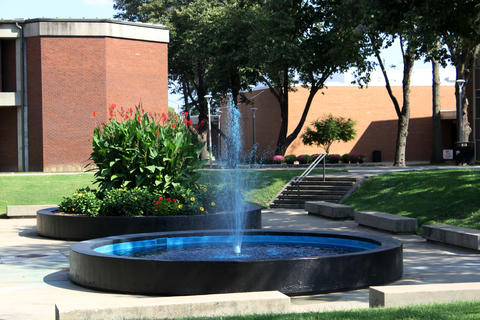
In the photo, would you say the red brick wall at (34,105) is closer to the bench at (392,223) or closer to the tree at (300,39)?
the tree at (300,39)

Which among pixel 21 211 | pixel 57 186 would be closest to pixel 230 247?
pixel 21 211

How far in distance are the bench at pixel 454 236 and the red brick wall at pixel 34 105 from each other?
27776 millimetres

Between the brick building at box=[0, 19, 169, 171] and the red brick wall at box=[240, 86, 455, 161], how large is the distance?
15.4 m

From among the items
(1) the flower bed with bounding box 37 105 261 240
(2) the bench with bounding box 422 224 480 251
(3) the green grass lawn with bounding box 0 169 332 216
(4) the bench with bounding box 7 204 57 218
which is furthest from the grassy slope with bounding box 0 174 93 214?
(2) the bench with bounding box 422 224 480 251

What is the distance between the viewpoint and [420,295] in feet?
23.1

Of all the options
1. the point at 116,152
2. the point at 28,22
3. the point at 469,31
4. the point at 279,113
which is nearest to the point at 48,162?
the point at 28,22

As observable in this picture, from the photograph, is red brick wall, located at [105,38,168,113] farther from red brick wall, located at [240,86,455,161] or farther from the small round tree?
red brick wall, located at [240,86,455,161]

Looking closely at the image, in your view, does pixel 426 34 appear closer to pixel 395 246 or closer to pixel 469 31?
pixel 469 31

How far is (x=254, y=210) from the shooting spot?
1525 centimetres

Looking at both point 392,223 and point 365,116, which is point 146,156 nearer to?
point 392,223

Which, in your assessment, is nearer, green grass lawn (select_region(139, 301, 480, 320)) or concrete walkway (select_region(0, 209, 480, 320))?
green grass lawn (select_region(139, 301, 480, 320))

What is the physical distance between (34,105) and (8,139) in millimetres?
2857

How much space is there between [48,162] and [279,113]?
62.4 feet

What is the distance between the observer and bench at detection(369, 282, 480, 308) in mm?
6965
